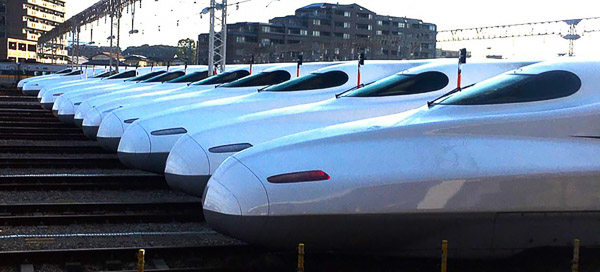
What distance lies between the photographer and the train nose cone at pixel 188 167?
877cm

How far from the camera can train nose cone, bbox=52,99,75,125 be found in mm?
22578

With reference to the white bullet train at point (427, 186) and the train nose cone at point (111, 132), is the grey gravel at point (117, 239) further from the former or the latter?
the train nose cone at point (111, 132)

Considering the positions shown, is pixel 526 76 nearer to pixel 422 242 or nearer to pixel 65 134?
pixel 422 242

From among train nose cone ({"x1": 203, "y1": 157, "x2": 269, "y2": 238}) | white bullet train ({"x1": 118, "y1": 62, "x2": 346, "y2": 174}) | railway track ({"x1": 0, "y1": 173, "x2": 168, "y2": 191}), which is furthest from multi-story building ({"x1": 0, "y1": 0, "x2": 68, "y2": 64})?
train nose cone ({"x1": 203, "y1": 157, "x2": 269, "y2": 238})

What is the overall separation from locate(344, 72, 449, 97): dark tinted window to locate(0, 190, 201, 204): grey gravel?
3530 mm

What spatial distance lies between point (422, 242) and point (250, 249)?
2.30m

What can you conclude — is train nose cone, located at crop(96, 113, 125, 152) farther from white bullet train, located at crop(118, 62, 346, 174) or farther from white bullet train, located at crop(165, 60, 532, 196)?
white bullet train, located at crop(165, 60, 532, 196)

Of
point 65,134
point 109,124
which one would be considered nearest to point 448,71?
point 109,124

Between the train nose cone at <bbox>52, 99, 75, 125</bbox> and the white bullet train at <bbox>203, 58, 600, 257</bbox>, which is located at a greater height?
the white bullet train at <bbox>203, 58, 600, 257</bbox>

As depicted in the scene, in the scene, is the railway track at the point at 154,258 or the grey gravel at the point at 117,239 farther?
the grey gravel at the point at 117,239

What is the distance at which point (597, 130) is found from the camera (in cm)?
651

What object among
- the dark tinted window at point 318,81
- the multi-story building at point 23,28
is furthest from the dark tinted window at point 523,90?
the multi-story building at point 23,28

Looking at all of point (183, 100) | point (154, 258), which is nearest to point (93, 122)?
point (183, 100)

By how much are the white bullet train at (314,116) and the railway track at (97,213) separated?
102 centimetres
